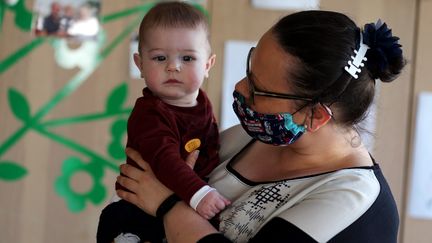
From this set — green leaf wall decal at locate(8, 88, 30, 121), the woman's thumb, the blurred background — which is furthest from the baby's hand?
green leaf wall decal at locate(8, 88, 30, 121)

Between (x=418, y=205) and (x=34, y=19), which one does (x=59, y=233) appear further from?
(x=418, y=205)

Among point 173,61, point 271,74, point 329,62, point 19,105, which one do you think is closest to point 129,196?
point 173,61

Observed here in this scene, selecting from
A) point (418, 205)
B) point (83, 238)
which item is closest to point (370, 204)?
point (418, 205)

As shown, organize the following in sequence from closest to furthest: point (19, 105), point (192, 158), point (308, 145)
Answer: point (308, 145) < point (192, 158) < point (19, 105)

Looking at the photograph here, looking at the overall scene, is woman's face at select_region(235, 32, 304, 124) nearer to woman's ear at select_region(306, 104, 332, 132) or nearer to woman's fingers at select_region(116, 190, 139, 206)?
woman's ear at select_region(306, 104, 332, 132)

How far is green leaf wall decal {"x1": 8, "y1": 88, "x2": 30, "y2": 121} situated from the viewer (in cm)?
231

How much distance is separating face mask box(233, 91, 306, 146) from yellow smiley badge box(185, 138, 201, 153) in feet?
0.59

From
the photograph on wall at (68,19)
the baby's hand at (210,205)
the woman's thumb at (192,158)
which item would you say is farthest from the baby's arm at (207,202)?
the photograph on wall at (68,19)

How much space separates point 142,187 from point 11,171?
49.7 inches

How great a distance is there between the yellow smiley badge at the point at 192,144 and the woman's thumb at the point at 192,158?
0.07ft

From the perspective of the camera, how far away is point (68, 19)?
7.68 ft

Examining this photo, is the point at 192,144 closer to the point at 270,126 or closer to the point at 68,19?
the point at 270,126

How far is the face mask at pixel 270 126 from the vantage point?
3.74 feet

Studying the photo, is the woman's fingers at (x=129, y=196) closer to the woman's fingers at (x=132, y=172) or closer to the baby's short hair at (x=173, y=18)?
the woman's fingers at (x=132, y=172)
